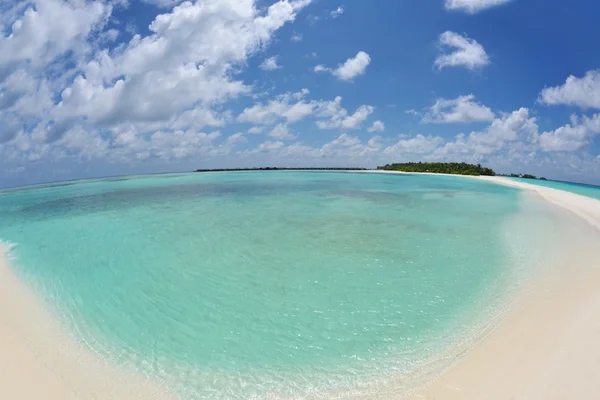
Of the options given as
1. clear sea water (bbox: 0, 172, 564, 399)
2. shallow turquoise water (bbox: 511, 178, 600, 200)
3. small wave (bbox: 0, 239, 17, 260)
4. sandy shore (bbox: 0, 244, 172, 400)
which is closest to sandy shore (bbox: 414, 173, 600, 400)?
clear sea water (bbox: 0, 172, 564, 399)

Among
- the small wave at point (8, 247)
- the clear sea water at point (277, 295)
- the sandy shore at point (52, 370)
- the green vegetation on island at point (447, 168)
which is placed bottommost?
the small wave at point (8, 247)

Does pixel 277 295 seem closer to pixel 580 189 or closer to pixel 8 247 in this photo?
pixel 8 247

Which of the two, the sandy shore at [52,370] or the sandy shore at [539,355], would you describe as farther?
the sandy shore at [52,370]

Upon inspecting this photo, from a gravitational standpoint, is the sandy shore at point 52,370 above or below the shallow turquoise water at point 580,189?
below

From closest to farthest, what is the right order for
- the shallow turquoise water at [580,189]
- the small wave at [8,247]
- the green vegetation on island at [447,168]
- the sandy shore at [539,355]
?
1. the sandy shore at [539,355]
2. the small wave at [8,247]
3. the shallow turquoise water at [580,189]
4. the green vegetation on island at [447,168]

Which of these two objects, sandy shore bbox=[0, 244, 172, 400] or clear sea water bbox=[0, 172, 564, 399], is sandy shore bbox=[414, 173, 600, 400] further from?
sandy shore bbox=[0, 244, 172, 400]

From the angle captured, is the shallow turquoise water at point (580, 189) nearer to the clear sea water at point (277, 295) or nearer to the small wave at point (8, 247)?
the clear sea water at point (277, 295)

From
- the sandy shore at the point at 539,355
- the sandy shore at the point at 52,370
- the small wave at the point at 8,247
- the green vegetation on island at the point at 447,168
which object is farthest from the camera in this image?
the green vegetation on island at the point at 447,168

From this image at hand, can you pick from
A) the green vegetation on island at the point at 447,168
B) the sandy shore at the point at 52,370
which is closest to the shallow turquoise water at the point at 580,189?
the green vegetation on island at the point at 447,168

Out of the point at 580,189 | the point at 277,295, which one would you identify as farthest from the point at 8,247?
the point at 580,189
